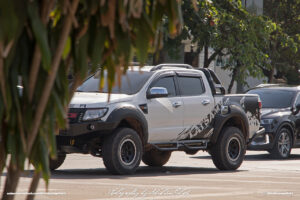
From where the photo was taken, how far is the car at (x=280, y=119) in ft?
61.4

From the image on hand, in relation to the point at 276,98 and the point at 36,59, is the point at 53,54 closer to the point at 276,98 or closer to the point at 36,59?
the point at 36,59

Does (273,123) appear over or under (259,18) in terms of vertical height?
under

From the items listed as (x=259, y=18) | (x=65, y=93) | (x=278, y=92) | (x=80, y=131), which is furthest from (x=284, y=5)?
(x=65, y=93)

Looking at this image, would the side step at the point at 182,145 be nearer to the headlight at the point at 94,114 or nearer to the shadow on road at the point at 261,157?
the headlight at the point at 94,114

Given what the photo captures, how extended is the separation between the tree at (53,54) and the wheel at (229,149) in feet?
38.4

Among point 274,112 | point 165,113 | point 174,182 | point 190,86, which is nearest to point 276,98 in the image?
point 274,112

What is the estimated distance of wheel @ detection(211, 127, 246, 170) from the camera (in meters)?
14.7

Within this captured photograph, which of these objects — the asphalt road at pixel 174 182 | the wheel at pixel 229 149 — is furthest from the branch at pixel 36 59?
the wheel at pixel 229 149

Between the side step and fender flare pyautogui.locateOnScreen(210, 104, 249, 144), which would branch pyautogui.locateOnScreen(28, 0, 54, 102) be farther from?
fender flare pyautogui.locateOnScreen(210, 104, 249, 144)

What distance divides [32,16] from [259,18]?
2545 centimetres

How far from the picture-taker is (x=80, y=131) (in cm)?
1270

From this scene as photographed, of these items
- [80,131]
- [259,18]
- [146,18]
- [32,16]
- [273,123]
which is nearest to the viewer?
[32,16]

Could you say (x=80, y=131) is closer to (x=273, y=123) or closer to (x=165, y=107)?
(x=165, y=107)

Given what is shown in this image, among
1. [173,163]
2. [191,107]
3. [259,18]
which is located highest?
[259,18]
